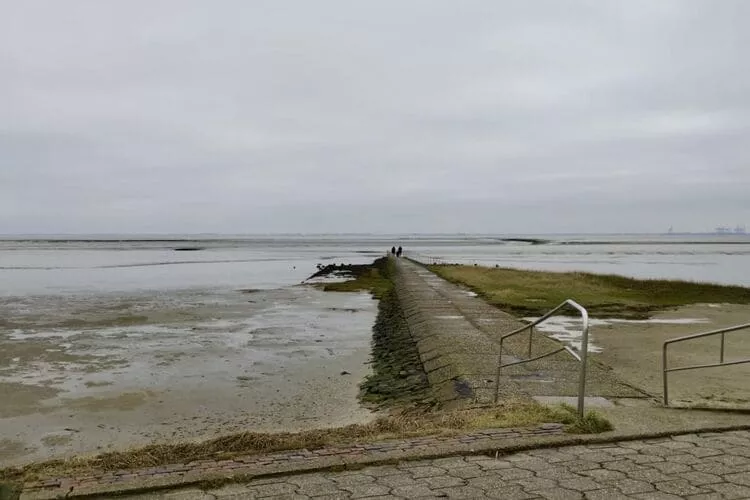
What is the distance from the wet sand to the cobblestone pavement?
349 centimetres

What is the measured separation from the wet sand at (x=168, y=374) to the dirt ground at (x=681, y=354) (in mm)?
4147

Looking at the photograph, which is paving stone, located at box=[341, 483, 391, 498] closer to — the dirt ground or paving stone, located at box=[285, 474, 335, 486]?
paving stone, located at box=[285, 474, 335, 486]

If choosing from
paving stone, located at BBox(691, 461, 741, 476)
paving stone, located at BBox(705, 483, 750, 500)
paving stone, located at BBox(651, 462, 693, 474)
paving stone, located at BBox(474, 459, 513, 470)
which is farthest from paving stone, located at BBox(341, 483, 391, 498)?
paving stone, located at BBox(691, 461, 741, 476)

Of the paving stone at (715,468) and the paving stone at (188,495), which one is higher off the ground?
the paving stone at (715,468)

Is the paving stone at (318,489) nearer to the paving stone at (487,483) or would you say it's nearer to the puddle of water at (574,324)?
the paving stone at (487,483)

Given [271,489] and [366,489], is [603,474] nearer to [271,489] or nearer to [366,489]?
[366,489]

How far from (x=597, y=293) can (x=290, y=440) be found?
21.8 m

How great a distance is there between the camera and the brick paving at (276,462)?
3979mm

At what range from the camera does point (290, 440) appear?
5156mm

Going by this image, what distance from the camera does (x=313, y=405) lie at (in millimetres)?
8680

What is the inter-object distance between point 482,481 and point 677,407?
2.90 m

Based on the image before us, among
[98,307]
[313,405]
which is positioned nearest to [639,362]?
[313,405]

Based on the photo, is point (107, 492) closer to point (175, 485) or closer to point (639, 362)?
point (175, 485)

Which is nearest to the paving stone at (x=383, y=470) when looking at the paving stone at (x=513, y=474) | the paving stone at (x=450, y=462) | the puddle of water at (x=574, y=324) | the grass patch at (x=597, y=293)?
the paving stone at (x=450, y=462)
